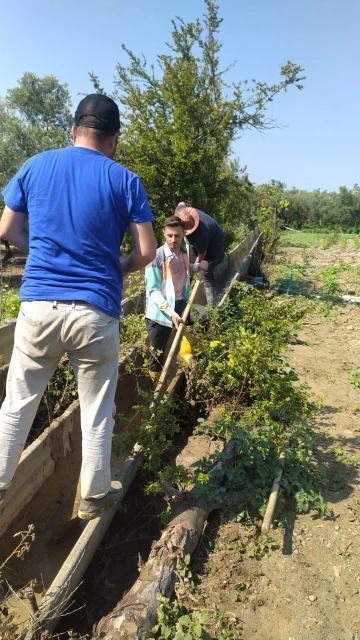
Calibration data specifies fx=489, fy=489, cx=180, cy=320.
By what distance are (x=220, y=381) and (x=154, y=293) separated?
1.08 meters

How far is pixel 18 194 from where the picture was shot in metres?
2.58

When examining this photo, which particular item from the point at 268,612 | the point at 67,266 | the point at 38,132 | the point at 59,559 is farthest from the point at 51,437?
the point at 38,132

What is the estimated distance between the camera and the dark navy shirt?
22.1 feet

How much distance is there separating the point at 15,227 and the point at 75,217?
43cm

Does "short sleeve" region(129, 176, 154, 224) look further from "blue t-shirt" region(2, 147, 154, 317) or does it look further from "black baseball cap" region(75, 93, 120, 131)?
"black baseball cap" region(75, 93, 120, 131)

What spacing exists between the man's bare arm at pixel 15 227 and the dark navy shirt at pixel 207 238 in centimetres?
417

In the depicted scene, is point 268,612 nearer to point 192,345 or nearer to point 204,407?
point 204,407

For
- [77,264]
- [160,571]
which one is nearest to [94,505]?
[160,571]

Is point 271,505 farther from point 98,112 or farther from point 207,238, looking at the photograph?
point 207,238

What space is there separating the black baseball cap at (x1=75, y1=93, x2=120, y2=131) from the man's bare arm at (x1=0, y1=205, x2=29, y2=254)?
590mm

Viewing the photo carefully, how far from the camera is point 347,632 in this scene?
259 cm

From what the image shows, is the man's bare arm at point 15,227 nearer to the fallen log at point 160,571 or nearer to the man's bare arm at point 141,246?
the man's bare arm at point 141,246

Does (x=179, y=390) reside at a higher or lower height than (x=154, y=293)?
lower

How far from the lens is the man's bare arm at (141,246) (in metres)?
2.62
